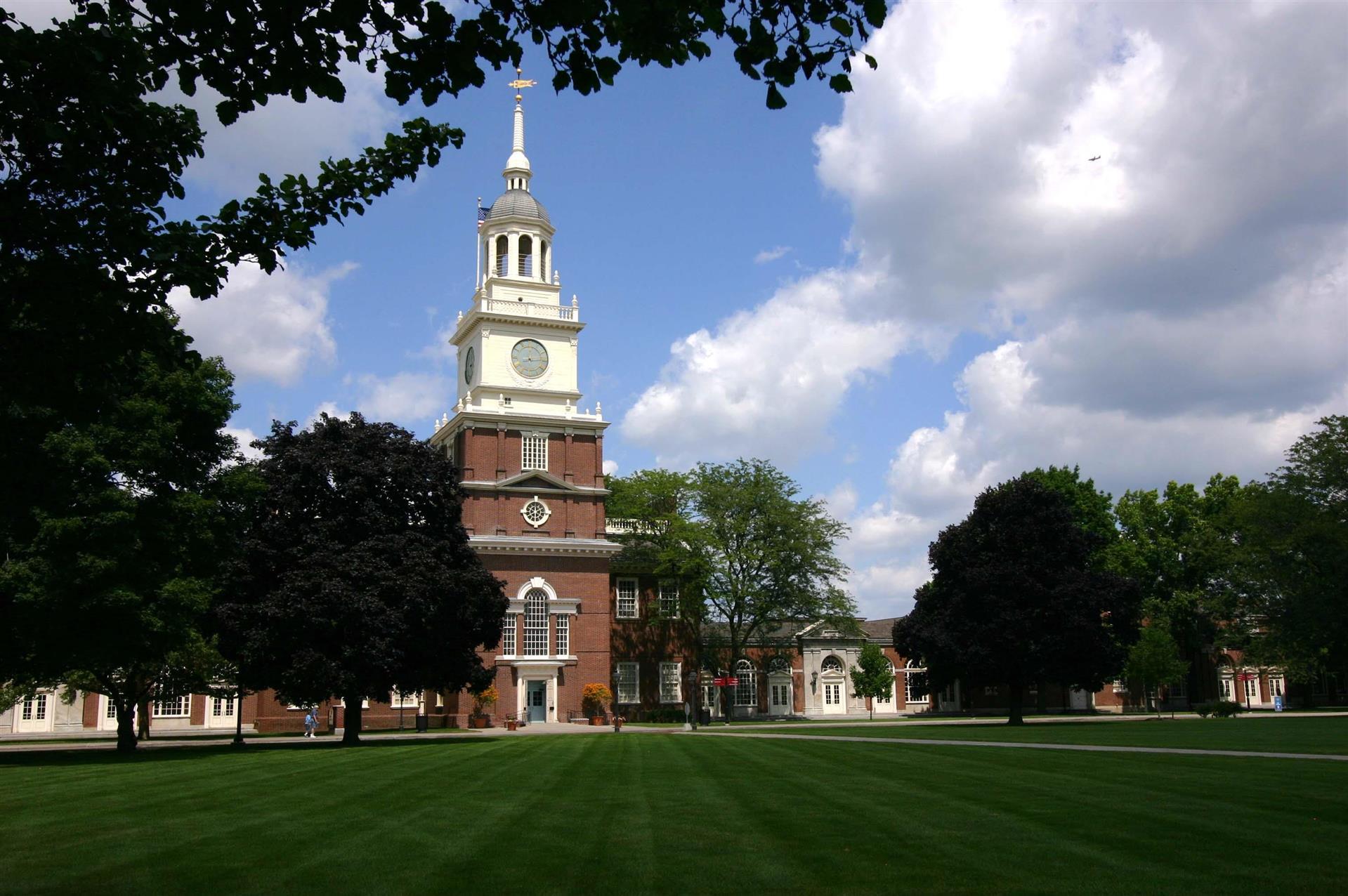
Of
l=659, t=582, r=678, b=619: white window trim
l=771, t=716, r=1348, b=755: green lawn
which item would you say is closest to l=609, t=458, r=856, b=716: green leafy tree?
l=659, t=582, r=678, b=619: white window trim

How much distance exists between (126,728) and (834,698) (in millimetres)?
49298

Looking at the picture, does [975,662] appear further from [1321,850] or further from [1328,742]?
[1321,850]

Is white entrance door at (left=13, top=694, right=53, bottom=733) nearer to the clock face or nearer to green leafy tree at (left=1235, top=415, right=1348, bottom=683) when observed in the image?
the clock face

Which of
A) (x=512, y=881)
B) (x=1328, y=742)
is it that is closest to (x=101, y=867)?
(x=512, y=881)

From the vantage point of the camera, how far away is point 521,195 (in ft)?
215

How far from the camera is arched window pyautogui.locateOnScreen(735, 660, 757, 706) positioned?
72438 millimetres

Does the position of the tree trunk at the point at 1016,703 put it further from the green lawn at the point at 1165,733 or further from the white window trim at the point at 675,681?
the white window trim at the point at 675,681

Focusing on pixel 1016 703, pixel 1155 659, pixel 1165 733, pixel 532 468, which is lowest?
pixel 1165 733

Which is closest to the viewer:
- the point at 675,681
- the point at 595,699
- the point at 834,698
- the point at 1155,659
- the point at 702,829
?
the point at 702,829

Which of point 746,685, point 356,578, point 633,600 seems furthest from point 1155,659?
point 356,578

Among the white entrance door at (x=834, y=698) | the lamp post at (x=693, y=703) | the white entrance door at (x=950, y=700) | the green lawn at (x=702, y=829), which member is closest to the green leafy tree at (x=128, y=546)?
the green lawn at (x=702, y=829)

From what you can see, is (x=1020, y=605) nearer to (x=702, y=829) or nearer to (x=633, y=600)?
(x=633, y=600)

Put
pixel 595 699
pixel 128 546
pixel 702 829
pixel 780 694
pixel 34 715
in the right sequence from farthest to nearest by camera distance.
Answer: pixel 780 694 < pixel 34 715 < pixel 595 699 < pixel 128 546 < pixel 702 829

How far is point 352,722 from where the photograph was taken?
3894 centimetres
